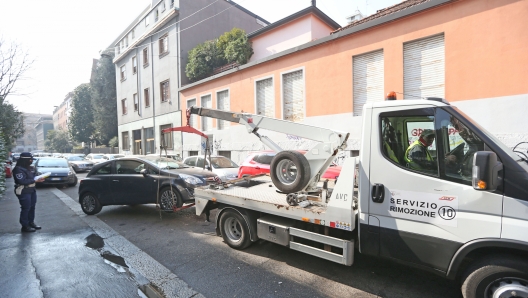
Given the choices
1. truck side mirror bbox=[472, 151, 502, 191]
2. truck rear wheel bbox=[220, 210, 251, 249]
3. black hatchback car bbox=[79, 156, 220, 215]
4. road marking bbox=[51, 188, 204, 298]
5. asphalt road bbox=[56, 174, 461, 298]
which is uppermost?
truck side mirror bbox=[472, 151, 502, 191]

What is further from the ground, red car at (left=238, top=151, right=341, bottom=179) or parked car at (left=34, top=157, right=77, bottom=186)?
red car at (left=238, top=151, right=341, bottom=179)

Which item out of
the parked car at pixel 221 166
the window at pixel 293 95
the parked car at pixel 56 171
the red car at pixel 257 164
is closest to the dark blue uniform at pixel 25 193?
the parked car at pixel 221 166

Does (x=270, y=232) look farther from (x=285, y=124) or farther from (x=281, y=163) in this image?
(x=285, y=124)

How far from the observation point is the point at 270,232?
4.14 m

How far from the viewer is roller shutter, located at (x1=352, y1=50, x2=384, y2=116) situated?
9914 millimetres

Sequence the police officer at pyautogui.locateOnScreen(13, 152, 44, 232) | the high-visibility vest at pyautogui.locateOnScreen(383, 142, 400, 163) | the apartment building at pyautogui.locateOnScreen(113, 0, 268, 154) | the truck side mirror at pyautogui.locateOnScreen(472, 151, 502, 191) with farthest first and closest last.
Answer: the apartment building at pyautogui.locateOnScreen(113, 0, 268, 154)
the police officer at pyautogui.locateOnScreen(13, 152, 44, 232)
the high-visibility vest at pyautogui.locateOnScreen(383, 142, 400, 163)
the truck side mirror at pyautogui.locateOnScreen(472, 151, 502, 191)

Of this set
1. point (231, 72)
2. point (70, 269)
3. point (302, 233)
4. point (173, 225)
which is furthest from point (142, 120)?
point (302, 233)

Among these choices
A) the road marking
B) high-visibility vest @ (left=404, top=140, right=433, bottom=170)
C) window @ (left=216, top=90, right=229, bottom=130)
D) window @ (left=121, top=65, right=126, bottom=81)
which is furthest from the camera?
window @ (left=121, top=65, right=126, bottom=81)

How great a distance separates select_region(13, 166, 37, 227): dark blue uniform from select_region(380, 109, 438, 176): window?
23.6 ft

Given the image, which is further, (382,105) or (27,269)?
(27,269)

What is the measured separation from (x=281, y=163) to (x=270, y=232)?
42.2 inches

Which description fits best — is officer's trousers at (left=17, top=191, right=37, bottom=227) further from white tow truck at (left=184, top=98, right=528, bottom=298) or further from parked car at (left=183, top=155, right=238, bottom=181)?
white tow truck at (left=184, top=98, right=528, bottom=298)

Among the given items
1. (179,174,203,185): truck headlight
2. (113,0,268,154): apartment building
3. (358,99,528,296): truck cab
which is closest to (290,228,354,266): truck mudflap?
(358,99,528,296): truck cab

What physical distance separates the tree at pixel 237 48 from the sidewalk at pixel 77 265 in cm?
1238
